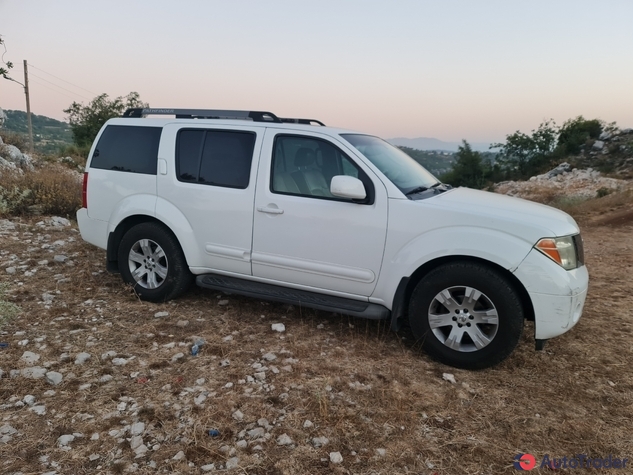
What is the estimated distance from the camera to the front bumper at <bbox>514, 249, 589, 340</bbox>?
10.5 feet

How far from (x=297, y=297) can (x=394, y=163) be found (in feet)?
4.98

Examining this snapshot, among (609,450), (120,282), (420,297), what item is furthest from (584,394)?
(120,282)

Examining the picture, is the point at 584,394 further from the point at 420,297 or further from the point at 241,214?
the point at 241,214

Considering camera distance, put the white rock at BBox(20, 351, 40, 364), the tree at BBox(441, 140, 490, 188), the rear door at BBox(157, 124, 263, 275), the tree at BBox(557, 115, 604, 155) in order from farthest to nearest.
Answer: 1. the tree at BBox(441, 140, 490, 188)
2. the tree at BBox(557, 115, 604, 155)
3. the rear door at BBox(157, 124, 263, 275)
4. the white rock at BBox(20, 351, 40, 364)

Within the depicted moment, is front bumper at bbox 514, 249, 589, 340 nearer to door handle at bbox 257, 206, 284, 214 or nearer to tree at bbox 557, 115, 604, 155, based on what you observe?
door handle at bbox 257, 206, 284, 214

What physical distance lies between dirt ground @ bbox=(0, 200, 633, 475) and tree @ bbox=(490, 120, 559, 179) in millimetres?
32694

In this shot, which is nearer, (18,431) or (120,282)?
(18,431)

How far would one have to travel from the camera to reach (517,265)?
3.24m

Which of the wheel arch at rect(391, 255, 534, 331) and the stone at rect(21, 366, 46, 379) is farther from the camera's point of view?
the wheel arch at rect(391, 255, 534, 331)

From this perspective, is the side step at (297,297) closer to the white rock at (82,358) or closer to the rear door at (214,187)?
the rear door at (214,187)

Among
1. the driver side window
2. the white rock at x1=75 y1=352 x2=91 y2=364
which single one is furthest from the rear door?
the white rock at x1=75 y1=352 x2=91 y2=364

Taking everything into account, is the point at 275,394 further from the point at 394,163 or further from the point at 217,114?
the point at 217,114

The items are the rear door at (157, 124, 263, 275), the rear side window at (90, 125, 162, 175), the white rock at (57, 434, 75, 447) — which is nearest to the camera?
the white rock at (57, 434, 75, 447)

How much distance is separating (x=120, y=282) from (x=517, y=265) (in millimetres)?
4211
